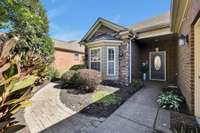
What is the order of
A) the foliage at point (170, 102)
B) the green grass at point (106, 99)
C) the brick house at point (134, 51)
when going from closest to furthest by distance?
1. the foliage at point (170, 102)
2. the green grass at point (106, 99)
3. the brick house at point (134, 51)

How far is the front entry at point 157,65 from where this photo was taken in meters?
12.1

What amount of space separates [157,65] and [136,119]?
339 inches

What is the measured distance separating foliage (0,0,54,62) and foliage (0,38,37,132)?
9.38m

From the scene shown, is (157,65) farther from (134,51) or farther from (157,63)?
(134,51)

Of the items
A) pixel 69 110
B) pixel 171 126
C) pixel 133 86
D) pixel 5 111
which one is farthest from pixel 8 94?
pixel 133 86

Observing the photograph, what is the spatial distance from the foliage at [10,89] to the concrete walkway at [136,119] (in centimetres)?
319

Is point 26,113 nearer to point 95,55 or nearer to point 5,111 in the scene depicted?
point 5,111

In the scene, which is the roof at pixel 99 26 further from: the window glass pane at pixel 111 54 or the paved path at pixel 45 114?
Result: the paved path at pixel 45 114

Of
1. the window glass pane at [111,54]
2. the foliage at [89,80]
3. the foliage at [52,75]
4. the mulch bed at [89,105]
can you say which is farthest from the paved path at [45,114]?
the foliage at [52,75]

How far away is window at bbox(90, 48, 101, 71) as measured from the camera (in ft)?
36.4

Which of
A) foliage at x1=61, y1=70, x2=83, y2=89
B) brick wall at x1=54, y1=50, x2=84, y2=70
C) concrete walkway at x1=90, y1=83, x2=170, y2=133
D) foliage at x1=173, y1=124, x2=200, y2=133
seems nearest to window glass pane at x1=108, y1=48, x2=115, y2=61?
foliage at x1=61, y1=70, x2=83, y2=89

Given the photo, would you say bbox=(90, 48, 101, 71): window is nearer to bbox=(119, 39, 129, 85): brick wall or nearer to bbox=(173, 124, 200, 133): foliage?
bbox=(119, 39, 129, 85): brick wall

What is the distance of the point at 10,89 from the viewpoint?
1.22m

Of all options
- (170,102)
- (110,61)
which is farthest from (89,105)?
(110,61)
